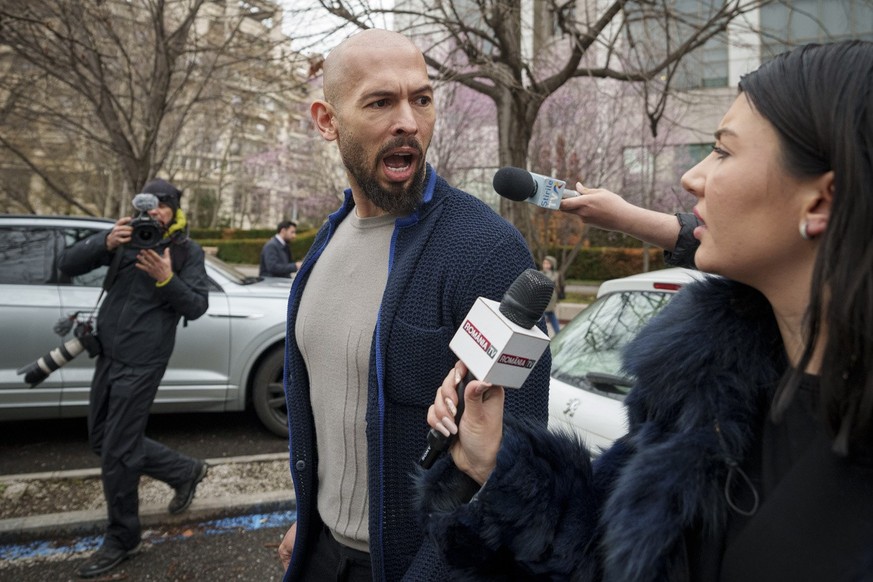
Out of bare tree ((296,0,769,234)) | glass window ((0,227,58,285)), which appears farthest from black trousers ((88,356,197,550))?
bare tree ((296,0,769,234))

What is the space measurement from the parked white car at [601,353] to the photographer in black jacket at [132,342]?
2.19 meters

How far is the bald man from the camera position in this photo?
162cm

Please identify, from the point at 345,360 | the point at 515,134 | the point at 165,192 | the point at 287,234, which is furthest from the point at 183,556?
the point at 287,234

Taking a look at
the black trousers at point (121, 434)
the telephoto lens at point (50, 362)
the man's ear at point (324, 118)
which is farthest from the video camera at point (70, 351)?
the man's ear at point (324, 118)

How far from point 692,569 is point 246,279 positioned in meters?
5.93

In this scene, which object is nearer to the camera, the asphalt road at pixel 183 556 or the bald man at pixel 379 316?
the bald man at pixel 379 316

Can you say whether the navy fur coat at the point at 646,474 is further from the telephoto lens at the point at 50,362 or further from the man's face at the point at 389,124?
the telephoto lens at the point at 50,362

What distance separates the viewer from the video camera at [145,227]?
3904mm

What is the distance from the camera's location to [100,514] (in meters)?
4.20

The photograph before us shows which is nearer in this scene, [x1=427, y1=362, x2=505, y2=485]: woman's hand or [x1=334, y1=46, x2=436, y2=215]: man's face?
[x1=427, y1=362, x2=505, y2=485]: woman's hand

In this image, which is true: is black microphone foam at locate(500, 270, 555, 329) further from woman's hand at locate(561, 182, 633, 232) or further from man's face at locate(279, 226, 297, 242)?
man's face at locate(279, 226, 297, 242)

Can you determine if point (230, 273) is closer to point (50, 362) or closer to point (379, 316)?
point (50, 362)

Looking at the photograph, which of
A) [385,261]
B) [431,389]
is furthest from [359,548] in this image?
[385,261]

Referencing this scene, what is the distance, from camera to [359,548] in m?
1.78
